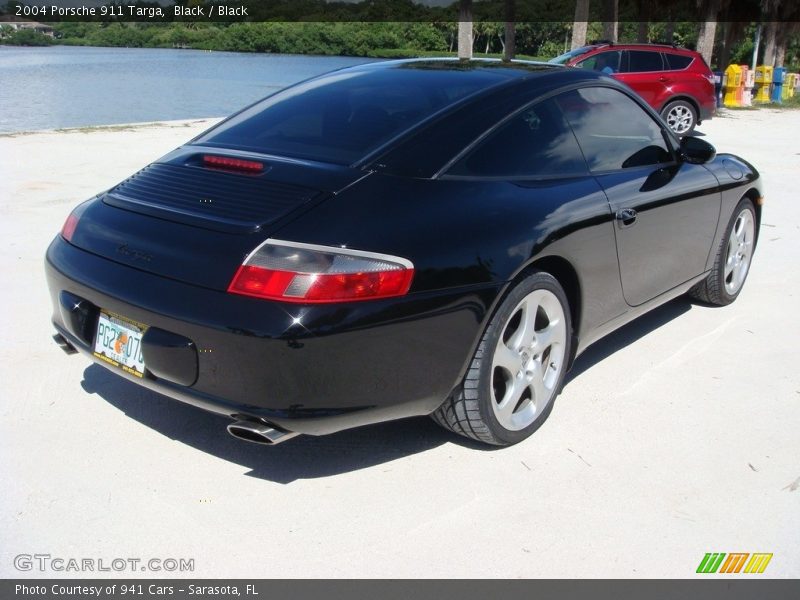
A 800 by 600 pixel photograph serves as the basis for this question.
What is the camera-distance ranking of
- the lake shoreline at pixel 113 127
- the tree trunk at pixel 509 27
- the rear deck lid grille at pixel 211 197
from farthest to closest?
1. the tree trunk at pixel 509 27
2. the lake shoreline at pixel 113 127
3. the rear deck lid grille at pixel 211 197

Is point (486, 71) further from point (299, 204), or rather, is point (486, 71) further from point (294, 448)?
point (294, 448)

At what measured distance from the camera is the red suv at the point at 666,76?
15125 millimetres

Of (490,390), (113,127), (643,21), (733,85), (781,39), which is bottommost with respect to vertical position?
(113,127)

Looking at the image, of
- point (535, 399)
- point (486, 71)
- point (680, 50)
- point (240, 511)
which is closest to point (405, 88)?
point (486, 71)

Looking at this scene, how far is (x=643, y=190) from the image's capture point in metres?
3.88

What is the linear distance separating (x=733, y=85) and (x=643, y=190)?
22.4 m

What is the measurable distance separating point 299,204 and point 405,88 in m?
1.09

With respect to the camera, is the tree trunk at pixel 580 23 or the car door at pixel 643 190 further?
the tree trunk at pixel 580 23

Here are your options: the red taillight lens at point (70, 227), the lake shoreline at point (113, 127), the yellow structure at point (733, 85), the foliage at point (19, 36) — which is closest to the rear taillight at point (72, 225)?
→ the red taillight lens at point (70, 227)

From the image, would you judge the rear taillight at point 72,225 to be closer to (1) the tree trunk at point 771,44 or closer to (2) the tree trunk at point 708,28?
(2) the tree trunk at point 708,28

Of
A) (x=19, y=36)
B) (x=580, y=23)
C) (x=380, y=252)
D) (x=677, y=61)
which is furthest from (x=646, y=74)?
(x=19, y=36)

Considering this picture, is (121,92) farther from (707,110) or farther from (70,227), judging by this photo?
(70,227)

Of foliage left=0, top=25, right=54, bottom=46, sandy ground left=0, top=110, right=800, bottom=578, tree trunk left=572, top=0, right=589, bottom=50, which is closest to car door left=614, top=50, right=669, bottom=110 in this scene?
sandy ground left=0, top=110, right=800, bottom=578
